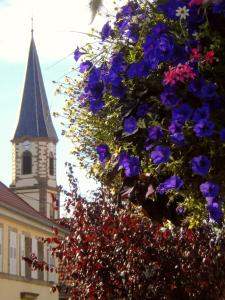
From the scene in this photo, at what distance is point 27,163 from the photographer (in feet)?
243

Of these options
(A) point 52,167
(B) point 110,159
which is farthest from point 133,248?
(A) point 52,167

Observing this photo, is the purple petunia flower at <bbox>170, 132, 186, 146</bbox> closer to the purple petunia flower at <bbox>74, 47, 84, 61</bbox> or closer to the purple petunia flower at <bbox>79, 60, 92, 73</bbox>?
the purple petunia flower at <bbox>79, 60, 92, 73</bbox>

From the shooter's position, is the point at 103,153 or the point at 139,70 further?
the point at 103,153

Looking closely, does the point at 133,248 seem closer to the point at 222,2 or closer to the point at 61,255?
the point at 61,255

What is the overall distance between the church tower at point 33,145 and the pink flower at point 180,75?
219 feet

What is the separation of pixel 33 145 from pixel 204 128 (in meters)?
71.2

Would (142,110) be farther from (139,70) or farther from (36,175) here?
(36,175)

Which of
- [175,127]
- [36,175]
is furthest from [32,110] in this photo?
[175,127]

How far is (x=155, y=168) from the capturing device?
4.11 meters

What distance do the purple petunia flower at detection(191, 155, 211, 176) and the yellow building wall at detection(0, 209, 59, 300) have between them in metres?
27.7

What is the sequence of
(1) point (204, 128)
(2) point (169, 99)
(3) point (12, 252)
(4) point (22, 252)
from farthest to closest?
(4) point (22, 252) → (3) point (12, 252) → (2) point (169, 99) → (1) point (204, 128)

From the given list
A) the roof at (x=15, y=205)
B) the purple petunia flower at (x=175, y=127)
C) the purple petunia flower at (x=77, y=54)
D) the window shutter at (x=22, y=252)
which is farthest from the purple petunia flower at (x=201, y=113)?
the window shutter at (x=22, y=252)

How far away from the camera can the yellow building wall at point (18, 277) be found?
3125cm

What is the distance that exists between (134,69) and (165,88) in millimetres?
247
